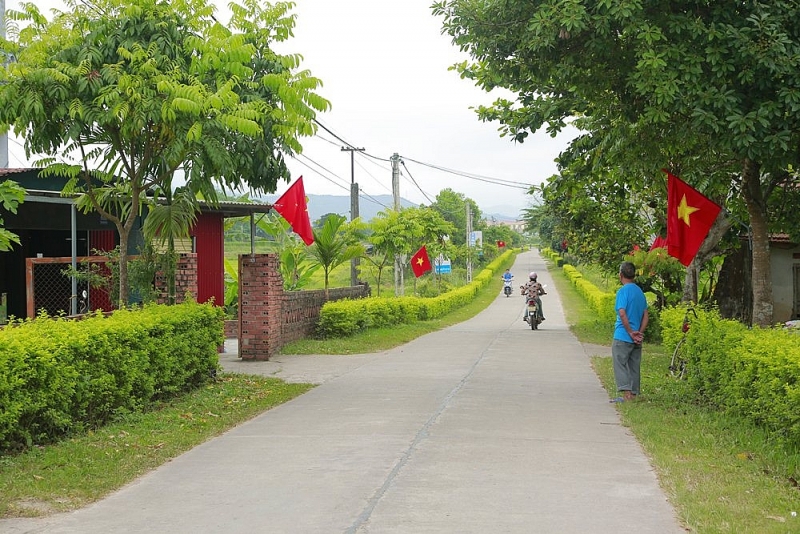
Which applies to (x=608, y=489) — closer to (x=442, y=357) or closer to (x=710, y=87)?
(x=710, y=87)

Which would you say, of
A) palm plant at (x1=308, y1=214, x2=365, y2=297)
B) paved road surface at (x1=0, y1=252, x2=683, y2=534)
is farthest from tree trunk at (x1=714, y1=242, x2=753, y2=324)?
paved road surface at (x1=0, y1=252, x2=683, y2=534)

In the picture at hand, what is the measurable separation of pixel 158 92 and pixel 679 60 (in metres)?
5.94

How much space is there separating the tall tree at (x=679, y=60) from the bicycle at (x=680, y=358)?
122 centimetres

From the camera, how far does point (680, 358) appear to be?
12.5m

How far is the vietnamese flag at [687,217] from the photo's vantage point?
11875 mm

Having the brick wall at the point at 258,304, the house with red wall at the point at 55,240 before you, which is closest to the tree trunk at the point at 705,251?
the brick wall at the point at 258,304

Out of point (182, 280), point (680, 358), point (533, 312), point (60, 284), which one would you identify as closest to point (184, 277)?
point (182, 280)

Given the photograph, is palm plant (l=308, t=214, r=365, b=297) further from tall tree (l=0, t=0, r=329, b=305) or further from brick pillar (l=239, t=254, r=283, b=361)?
tall tree (l=0, t=0, r=329, b=305)

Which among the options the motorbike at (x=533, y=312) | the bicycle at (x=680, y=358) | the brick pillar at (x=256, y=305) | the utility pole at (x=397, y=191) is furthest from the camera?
the utility pole at (x=397, y=191)

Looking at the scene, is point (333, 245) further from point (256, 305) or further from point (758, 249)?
point (758, 249)

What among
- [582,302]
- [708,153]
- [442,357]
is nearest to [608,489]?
[708,153]

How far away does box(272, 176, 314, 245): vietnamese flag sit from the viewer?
17.9 meters

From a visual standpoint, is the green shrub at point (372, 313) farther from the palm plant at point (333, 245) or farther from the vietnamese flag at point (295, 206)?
the vietnamese flag at point (295, 206)

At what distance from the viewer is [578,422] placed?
31.4 feet
